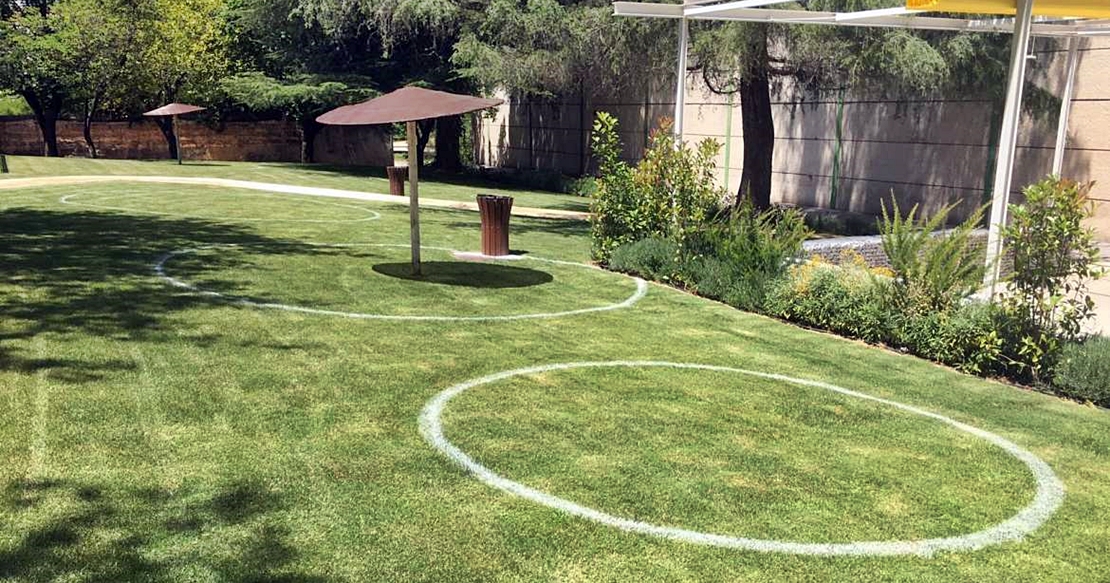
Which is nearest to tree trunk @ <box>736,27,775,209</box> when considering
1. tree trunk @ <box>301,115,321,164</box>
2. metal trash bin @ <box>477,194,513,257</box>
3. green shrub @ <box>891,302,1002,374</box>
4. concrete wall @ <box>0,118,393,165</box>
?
metal trash bin @ <box>477,194,513,257</box>

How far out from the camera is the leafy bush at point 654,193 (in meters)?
11.4

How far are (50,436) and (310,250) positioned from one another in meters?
7.43

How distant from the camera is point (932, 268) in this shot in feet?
27.6

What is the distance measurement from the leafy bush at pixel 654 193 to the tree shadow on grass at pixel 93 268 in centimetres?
446

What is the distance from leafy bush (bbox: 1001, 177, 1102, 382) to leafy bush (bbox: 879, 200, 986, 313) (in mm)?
636

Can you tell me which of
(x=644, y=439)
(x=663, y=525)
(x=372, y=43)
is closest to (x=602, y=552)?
(x=663, y=525)

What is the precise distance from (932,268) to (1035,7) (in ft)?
11.1

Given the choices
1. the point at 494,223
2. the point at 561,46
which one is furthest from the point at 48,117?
the point at 494,223

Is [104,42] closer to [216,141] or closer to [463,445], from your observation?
[216,141]

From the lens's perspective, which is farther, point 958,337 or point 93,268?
point 93,268

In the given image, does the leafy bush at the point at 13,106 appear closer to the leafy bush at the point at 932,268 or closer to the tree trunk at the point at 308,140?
the tree trunk at the point at 308,140

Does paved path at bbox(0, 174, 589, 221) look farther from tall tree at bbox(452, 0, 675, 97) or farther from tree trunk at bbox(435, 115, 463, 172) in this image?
tree trunk at bbox(435, 115, 463, 172)

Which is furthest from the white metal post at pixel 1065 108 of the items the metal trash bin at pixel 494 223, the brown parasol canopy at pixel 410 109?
the brown parasol canopy at pixel 410 109

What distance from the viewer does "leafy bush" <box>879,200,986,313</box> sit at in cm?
835
